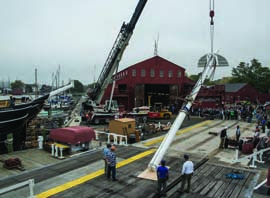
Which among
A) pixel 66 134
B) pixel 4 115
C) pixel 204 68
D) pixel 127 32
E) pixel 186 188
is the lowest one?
pixel 186 188

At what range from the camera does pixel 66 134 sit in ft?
50.9

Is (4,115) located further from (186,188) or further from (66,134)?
(186,188)

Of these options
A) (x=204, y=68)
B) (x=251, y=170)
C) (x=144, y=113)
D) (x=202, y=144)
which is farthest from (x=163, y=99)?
(x=251, y=170)

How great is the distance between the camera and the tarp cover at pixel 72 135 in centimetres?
1528

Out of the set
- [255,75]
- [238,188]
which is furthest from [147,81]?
[255,75]

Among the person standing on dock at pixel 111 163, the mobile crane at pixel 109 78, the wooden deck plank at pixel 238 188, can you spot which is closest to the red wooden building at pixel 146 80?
the mobile crane at pixel 109 78

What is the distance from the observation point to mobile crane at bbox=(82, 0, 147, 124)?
74.2 ft

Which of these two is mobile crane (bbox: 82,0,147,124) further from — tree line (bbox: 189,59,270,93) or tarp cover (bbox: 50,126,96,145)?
tree line (bbox: 189,59,270,93)

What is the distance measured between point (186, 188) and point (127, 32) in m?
15.9

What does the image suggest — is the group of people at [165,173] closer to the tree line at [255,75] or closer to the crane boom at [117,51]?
the crane boom at [117,51]

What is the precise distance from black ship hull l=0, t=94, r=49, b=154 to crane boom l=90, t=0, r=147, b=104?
807 centimetres

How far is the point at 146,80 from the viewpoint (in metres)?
41.0

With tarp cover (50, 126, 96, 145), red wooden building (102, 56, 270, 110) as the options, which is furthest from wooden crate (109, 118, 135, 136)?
red wooden building (102, 56, 270, 110)

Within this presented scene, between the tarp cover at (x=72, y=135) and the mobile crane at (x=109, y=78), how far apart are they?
9.73 meters
